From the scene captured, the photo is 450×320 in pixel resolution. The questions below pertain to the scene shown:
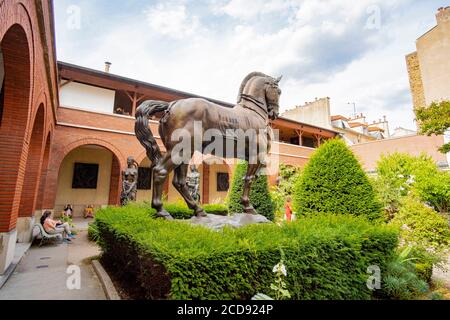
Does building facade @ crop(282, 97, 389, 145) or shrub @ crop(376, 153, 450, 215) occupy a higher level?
building facade @ crop(282, 97, 389, 145)

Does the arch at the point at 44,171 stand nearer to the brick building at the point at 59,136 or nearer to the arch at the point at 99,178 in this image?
the brick building at the point at 59,136

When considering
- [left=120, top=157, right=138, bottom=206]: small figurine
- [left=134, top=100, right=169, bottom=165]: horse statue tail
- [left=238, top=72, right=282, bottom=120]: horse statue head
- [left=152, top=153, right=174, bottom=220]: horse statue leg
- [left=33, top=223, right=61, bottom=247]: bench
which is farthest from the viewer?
[left=120, top=157, right=138, bottom=206]: small figurine

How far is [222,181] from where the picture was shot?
20000 millimetres

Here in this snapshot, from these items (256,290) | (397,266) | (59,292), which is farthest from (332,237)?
(59,292)

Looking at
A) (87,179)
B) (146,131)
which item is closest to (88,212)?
(87,179)

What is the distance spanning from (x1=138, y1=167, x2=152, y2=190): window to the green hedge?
1287 cm

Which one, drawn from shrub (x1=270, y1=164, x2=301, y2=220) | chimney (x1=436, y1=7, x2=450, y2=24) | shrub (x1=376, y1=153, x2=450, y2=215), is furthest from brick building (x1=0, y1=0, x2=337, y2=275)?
chimney (x1=436, y1=7, x2=450, y2=24)

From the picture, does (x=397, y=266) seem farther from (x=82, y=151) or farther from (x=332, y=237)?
(x=82, y=151)

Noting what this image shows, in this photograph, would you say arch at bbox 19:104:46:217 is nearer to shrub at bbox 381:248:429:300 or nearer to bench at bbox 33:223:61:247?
bench at bbox 33:223:61:247

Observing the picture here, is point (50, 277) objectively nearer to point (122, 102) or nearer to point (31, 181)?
point (31, 181)

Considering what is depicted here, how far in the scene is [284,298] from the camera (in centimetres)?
261

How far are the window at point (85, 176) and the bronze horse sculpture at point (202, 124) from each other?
41.8ft

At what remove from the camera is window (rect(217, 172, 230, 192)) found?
65.0ft

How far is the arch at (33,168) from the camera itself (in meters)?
7.46
